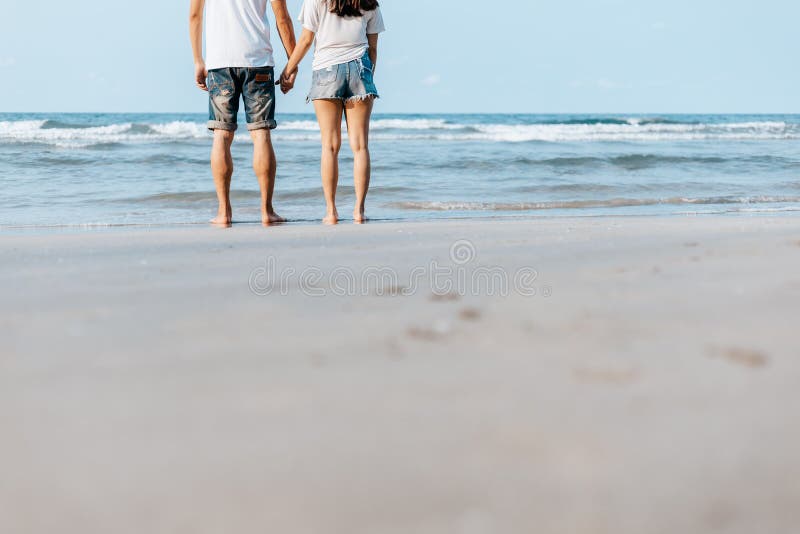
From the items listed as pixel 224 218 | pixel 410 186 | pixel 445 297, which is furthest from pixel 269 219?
pixel 445 297

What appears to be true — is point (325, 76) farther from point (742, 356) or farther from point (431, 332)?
point (742, 356)

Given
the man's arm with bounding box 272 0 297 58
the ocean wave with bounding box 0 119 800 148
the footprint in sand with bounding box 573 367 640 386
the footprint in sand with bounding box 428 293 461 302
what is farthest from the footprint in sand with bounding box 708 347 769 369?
the ocean wave with bounding box 0 119 800 148

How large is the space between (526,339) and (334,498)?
61 centimetres

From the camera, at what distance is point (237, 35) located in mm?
4191

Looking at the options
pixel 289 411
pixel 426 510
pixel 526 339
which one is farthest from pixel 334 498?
pixel 526 339

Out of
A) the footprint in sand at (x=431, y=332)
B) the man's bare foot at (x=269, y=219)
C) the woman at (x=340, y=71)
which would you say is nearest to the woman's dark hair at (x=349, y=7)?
the woman at (x=340, y=71)

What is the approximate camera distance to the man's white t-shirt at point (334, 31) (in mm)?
4273

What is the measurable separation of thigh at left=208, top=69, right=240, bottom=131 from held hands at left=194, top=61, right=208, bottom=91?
0.36 ft

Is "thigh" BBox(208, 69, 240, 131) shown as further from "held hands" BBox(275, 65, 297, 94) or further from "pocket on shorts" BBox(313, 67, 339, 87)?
"pocket on shorts" BBox(313, 67, 339, 87)

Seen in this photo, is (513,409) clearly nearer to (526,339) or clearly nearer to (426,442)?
(426,442)

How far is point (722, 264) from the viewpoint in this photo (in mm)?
2068

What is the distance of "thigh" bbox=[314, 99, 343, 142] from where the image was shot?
14.4 ft

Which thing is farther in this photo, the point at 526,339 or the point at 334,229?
the point at 334,229

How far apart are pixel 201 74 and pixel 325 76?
0.71 metres
